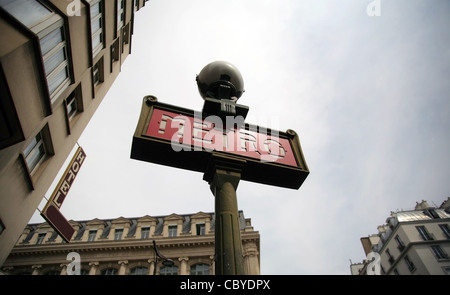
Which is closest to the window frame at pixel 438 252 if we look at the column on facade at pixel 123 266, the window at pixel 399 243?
the window at pixel 399 243

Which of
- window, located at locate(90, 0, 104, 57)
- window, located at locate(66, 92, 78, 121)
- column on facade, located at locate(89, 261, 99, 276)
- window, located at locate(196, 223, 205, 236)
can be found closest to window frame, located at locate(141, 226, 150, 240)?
column on facade, located at locate(89, 261, 99, 276)

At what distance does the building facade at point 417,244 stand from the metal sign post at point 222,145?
3842 centimetres

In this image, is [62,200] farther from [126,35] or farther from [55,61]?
[126,35]

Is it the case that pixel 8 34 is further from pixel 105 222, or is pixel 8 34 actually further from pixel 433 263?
pixel 433 263

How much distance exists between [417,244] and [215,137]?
138ft

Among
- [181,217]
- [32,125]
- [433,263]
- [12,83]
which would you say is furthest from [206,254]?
[433,263]

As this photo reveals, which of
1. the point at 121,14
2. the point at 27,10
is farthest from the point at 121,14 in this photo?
the point at 27,10

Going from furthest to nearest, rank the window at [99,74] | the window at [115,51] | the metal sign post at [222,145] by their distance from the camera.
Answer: the window at [115,51], the window at [99,74], the metal sign post at [222,145]

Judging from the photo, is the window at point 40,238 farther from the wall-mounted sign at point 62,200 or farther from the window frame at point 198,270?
the wall-mounted sign at point 62,200

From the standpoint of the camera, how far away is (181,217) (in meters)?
27.3

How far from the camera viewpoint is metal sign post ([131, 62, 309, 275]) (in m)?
2.41

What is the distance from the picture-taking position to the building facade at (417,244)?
30609mm

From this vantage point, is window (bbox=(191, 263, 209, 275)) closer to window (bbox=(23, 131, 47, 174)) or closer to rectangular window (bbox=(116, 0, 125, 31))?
window (bbox=(23, 131, 47, 174))

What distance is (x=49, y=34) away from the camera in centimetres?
695
